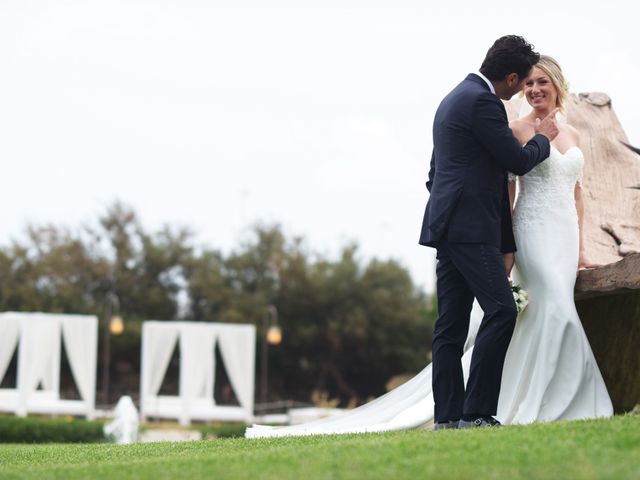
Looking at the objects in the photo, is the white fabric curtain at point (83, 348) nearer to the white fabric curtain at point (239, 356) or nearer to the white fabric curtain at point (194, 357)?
the white fabric curtain at point (194, 357)

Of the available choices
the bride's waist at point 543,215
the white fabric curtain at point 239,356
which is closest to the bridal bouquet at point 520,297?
the bride's waist at point 543,215

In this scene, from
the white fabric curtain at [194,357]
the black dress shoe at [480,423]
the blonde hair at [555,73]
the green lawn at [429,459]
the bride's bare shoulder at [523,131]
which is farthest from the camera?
the white fabric curtain at [194,357]

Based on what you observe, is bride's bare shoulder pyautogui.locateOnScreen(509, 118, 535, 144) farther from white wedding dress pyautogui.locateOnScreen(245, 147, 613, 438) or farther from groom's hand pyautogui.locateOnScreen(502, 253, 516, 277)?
groom's hand pyautogui.locateOnScreen(502, 253, 516, 277)

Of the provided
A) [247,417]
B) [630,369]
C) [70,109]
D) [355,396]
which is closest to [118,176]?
[70,109]

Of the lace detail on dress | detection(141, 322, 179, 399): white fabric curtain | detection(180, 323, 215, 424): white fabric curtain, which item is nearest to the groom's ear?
the lace detail on dress

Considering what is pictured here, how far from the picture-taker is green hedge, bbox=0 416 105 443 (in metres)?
17.5

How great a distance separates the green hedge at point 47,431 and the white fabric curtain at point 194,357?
5234mm

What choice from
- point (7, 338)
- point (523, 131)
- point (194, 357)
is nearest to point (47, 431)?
point (194, 357)

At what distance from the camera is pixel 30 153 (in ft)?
120

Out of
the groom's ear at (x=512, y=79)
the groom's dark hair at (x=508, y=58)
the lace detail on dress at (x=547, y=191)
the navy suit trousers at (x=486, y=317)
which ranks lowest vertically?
the navy suit trousers at (x=486, y=317)

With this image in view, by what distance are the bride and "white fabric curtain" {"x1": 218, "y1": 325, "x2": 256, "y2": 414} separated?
60.4 ft

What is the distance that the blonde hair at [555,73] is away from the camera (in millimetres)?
5902

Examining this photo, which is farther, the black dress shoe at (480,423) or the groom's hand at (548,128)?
the groom's hand at (548,128)

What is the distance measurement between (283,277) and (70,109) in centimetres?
977
